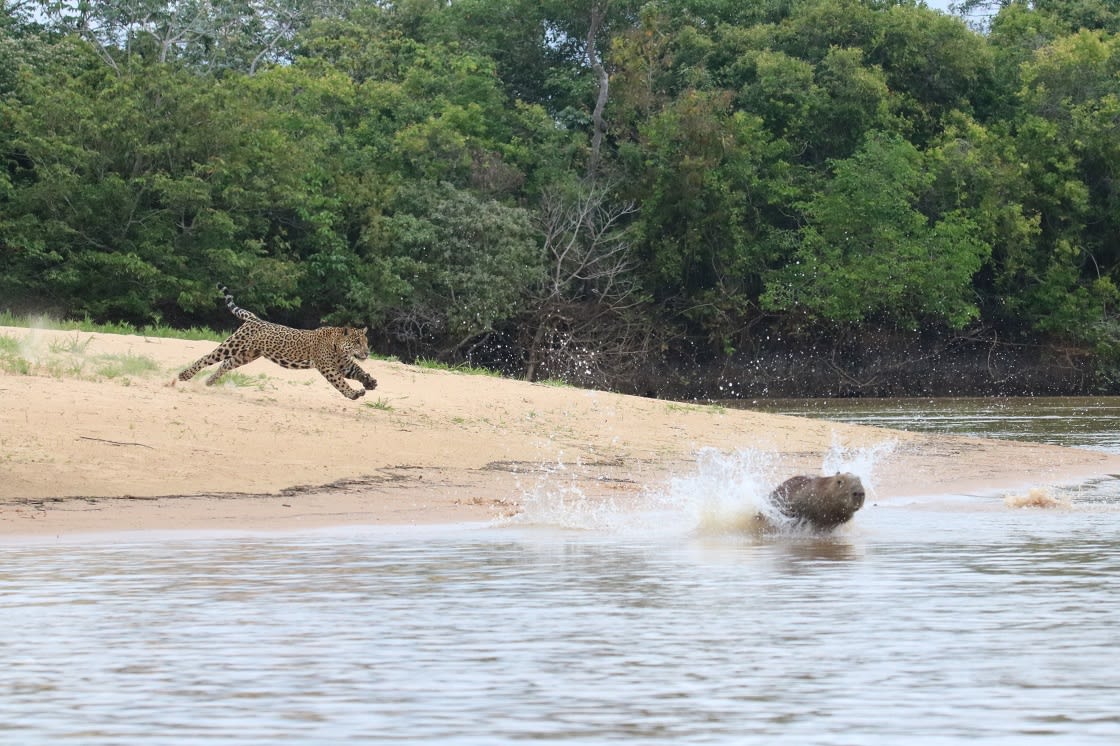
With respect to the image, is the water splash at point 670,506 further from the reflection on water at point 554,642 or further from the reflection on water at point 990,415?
the reflection on water at point 990,415

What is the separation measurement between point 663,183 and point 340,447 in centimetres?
3003

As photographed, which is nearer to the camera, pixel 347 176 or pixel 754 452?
pixel 754 452

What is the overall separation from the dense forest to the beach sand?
18.5m

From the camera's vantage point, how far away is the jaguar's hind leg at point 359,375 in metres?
17.3

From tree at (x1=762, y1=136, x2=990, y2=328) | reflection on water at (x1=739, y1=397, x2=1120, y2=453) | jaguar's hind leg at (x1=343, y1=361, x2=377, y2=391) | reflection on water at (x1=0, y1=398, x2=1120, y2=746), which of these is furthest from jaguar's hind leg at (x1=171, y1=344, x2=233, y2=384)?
tree at (x1=762, y1=136, x2=990, y2=328)

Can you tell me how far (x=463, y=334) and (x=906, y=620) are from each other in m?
33.1

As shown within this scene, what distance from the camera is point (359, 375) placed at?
1739 centimetres

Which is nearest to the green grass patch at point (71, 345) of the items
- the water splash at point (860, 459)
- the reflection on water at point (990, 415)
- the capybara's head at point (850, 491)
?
the water splash at point (860, 459)

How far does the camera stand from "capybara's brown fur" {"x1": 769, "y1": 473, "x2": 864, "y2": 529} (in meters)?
11.5

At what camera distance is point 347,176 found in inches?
1635

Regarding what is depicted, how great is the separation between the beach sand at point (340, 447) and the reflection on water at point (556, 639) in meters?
1.23

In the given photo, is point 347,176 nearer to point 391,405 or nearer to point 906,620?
point 391,405

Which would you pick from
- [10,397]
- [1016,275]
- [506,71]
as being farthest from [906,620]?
[506,71]

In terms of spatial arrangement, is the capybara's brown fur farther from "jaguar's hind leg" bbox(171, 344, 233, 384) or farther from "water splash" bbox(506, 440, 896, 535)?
"jaguar's hind leg" bbox(171, 344, 233, 384)
